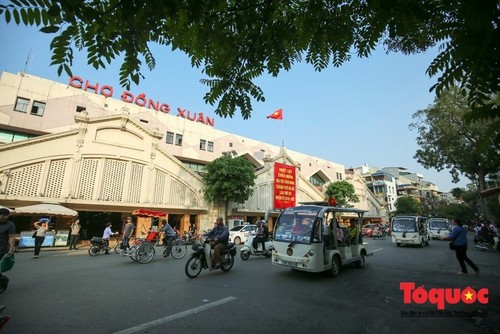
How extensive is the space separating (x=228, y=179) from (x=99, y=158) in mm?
10678

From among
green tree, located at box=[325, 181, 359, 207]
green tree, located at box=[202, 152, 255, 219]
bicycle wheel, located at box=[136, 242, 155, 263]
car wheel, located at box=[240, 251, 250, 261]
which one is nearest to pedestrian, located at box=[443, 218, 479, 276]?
car wheel, located at box=[240, 251, 250, 261]

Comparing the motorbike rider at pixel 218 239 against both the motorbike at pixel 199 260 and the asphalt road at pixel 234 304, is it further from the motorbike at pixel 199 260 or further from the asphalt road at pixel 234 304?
the asphalt road at pixel 234 304

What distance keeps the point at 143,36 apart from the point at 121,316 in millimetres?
4427

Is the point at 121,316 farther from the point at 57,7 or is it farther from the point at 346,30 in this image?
the point at 346,30

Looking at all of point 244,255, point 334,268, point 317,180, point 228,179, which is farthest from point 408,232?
point 317,180

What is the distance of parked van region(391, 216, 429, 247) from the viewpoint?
18156 millimetres

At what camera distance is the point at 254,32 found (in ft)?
10.6

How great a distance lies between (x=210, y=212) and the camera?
1032 inches

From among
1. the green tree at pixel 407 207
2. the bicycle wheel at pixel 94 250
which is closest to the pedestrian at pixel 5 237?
the bicycle wheel at pixel 94 250

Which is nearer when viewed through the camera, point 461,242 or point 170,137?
point 461,242

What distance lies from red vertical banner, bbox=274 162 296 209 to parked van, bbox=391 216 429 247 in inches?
581

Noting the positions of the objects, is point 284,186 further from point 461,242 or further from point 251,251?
point 461,242

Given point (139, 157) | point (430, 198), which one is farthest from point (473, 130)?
point (430, 198)

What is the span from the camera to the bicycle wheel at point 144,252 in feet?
35.1
